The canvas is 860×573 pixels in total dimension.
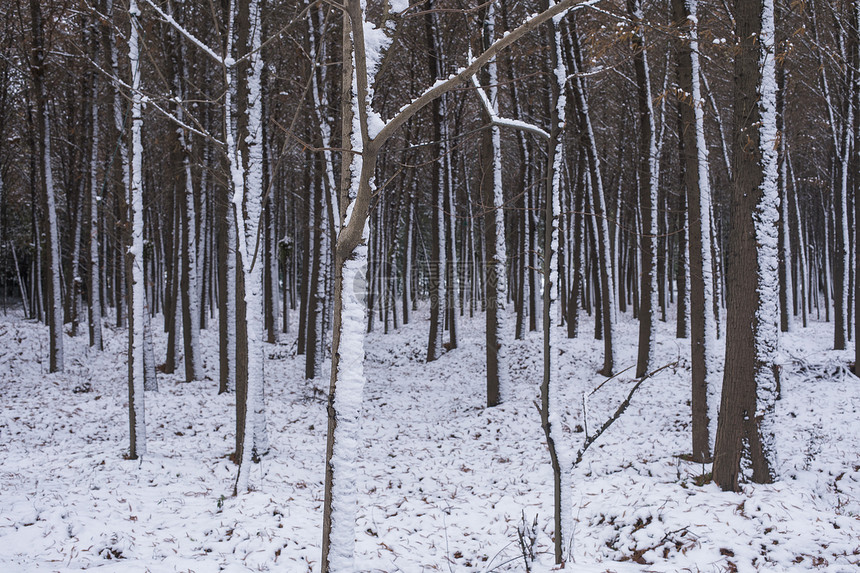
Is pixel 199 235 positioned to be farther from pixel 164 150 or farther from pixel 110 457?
pixel 110 457

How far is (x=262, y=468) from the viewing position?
681 cm

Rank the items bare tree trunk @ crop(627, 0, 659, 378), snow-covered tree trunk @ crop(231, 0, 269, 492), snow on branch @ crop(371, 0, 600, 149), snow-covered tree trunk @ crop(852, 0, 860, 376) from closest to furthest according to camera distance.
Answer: snow on branch @ crop(371, 0, 600, 149) → snow-covered tree trunk @ crop(231, 0, 269, 492) → snow-covered tree trunk @ crop(852, 0, 860, 376) → bare tree trunk @ crop(627, 0, 659, 378)

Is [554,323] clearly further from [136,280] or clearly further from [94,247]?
[94,247]

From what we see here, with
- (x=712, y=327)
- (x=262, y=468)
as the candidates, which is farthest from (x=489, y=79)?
(x=262, y=468)

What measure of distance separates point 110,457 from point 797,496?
8.43 meters

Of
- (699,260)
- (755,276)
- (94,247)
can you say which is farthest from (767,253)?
(94,247)

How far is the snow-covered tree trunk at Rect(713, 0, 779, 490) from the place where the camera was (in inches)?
196

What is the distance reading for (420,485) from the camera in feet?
22.2

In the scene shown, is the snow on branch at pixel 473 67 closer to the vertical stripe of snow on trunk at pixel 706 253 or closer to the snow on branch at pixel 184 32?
the snow on branch at pixel 184 32

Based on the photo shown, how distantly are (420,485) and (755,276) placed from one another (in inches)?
189

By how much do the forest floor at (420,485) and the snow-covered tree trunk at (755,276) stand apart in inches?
16.1

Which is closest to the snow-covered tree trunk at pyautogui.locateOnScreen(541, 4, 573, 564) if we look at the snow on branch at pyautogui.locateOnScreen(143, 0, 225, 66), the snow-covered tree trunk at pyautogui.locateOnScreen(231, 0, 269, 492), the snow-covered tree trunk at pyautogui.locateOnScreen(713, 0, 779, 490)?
the snow-covered tree trunk at pyautogui.locateOnScreen(713, 0, 779, 490)

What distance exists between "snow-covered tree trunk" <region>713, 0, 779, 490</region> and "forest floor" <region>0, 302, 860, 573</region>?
409 millimetres

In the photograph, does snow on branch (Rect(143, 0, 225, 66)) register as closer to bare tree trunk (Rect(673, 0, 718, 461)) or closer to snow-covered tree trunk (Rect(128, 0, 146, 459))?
snow-covered tree trunk (Rect(128, 0, 146, 459))
